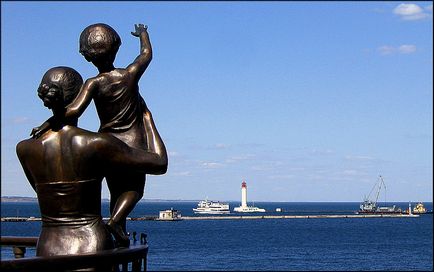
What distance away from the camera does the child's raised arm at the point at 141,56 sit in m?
6.32

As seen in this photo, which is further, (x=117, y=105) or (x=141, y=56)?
(x=141, y=56)

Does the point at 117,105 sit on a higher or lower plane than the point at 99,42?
lower

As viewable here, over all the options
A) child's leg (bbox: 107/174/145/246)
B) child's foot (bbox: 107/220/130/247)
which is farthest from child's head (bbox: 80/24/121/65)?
child's foot (bbox: 107/220/130/247)

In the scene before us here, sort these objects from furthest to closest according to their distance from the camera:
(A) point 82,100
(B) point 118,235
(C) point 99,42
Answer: (C) point 99,42
(B) point 118,235
(A) point 82,100

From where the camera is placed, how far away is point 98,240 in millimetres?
5508

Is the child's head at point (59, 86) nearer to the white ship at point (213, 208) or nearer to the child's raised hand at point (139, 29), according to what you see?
the child's raised hand at point (139, 29)

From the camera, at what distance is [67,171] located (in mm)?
5410

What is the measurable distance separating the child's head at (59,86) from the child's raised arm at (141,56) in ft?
2.08

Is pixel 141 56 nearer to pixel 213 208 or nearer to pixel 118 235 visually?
pixel 118 235

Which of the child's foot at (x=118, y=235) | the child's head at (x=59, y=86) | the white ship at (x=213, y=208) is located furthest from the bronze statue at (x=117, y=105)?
the white ship at (x=213, y=208)

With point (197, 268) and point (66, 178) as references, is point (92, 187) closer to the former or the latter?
point (66, 178)

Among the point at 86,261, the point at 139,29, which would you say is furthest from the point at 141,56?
the point at 86,261

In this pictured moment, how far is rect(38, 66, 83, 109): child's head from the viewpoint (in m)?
5.50

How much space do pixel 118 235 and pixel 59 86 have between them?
46.5 inches
